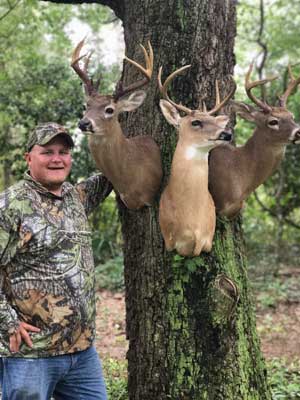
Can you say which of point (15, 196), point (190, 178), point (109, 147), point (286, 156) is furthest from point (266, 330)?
point (15, 196)

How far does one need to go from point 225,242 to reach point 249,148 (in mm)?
647

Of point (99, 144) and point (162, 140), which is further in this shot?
point (162, 140)

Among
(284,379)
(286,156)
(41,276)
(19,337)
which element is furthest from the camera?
(286,156)

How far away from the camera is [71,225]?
10.6 feet

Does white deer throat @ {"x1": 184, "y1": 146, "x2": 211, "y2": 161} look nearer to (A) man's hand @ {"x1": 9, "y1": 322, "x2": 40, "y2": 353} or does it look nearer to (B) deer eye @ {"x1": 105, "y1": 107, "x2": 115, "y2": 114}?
(B) deer eye @ {"x1": 105, "y1": 107, "x2": 115, "y2": 114}

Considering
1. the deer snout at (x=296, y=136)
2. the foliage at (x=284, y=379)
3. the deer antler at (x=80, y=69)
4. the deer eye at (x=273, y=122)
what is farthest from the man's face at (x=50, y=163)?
the foliage at (x=284, y=379)

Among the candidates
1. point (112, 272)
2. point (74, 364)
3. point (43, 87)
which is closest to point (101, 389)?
point (74, 364)

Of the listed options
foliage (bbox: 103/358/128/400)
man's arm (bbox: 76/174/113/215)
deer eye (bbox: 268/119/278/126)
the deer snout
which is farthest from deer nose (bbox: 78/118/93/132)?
foliage (bbox: 103/358/128/400)

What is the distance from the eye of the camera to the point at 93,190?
3.65 m

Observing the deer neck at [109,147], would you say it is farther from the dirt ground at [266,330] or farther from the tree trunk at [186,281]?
the dirt ground at [266,330]

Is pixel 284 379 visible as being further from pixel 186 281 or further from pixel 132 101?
pixel 132 101

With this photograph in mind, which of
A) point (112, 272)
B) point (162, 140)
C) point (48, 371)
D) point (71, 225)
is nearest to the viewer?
point (48, 371)

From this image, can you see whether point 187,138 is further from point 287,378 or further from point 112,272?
point 112,272

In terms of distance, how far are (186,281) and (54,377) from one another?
1.01m
